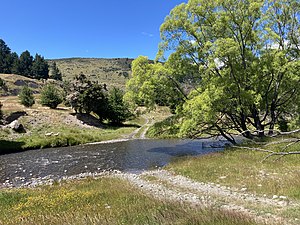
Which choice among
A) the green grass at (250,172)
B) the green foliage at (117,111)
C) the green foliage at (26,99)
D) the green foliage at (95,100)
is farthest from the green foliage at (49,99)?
the green grass at (250,172)

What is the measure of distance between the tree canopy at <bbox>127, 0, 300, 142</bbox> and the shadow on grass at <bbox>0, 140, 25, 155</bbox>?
2272cm

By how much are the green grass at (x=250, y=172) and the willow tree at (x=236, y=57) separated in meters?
5.06

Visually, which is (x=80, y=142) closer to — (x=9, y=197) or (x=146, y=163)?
(x=146, y=163)

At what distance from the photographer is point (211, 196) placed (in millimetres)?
12727

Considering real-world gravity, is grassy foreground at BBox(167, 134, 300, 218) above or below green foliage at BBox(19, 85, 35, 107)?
below

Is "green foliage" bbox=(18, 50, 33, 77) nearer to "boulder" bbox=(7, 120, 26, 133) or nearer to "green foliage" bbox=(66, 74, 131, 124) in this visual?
"green foliage" bbox=(66, 74, 131, 124)

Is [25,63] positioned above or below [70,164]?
above

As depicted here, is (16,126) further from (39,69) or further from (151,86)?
(39,69)

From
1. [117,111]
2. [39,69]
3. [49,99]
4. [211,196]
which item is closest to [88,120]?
[117,111]

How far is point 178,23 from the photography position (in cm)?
2867

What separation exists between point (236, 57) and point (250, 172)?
48.5 feet

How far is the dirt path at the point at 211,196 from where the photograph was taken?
9111 mm

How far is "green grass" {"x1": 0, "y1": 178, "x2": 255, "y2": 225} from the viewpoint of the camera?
6047 millimetres

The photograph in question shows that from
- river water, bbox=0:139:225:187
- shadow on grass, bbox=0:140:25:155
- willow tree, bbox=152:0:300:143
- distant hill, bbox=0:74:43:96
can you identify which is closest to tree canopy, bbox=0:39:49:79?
distant hill, bbox=0:74:43:96
